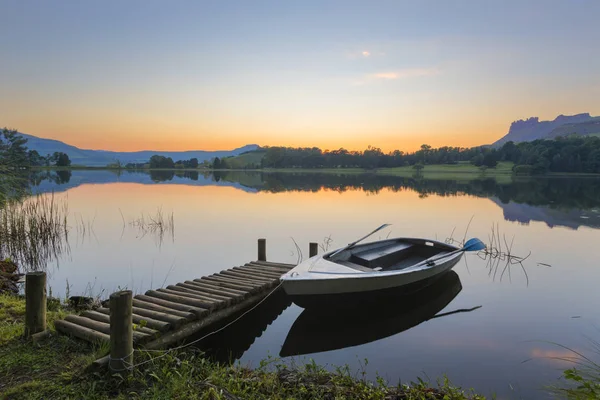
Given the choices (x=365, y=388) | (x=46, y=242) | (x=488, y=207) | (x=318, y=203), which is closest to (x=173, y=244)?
(x=46, y=242)

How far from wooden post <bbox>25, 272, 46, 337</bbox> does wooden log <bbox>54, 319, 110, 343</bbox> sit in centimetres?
21

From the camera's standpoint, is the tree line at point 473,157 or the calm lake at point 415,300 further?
the tree line at point 473,157

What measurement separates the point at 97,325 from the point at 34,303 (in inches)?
32.9

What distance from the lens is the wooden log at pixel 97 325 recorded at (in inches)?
198

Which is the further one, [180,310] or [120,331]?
[180,310]

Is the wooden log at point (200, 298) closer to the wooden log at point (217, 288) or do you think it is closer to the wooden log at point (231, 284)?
the wooden log at point (217, 288)

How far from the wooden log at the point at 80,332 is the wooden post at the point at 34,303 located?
0.68 ft

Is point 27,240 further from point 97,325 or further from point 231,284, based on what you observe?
point 97,325

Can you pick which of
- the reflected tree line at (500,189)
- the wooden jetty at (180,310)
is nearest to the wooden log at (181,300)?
the wooden jetty at (180,310)

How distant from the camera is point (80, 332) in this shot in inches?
198

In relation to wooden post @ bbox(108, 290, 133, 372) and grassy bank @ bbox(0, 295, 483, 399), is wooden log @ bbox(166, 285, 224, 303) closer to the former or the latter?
grassy bank @ bbox(0, 295, 483, 399)

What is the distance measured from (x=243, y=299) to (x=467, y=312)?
5176mm

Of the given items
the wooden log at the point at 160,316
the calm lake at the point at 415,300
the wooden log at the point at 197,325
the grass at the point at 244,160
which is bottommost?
the calm lake at the point at 415,300

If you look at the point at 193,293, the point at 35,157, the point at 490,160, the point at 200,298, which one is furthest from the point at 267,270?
the point at 490,160
